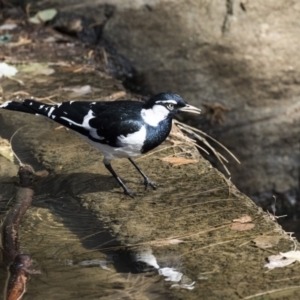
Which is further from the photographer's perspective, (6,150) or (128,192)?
(6,150)

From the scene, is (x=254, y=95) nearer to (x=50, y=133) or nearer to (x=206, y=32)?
(x=206, y=32)

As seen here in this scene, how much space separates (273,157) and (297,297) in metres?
3.28

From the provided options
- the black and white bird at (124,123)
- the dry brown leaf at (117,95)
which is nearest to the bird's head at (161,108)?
the black and white bird at (124,123)

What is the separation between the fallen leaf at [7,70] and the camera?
5.19 metres

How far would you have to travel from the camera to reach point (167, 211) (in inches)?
133

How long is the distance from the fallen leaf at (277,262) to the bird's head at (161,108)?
100 cm

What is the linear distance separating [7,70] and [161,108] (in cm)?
193

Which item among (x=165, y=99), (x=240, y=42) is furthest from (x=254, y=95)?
(x=165, y=99)

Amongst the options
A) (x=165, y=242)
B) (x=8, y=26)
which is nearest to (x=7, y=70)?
(x=8, y=26)

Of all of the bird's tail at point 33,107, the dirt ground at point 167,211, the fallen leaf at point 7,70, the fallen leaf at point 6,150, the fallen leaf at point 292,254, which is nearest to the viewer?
the dirt ground at point 167,211

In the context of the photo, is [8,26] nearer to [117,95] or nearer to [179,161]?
[117,95]

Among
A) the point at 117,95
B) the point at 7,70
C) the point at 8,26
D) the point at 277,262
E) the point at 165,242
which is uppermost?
the point at 277,262

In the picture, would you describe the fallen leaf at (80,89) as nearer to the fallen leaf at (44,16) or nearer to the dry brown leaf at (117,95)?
the dry brown leaf at (117,95)

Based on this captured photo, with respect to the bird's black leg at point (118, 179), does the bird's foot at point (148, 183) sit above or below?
above
